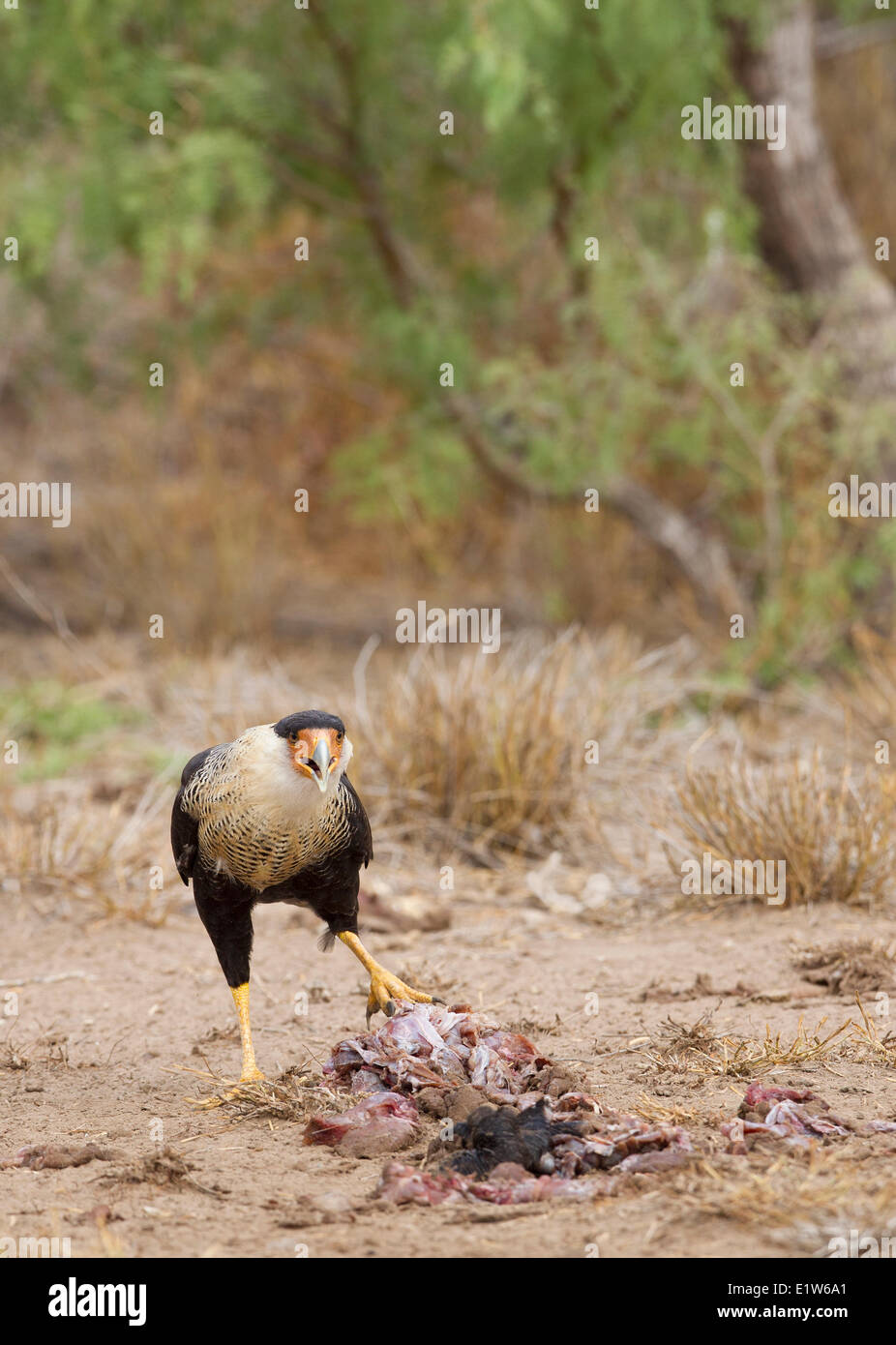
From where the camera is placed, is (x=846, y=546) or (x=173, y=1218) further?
(x=846, y=546)

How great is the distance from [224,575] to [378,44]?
10.0 feet

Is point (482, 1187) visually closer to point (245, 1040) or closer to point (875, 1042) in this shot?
point (245, 1040)

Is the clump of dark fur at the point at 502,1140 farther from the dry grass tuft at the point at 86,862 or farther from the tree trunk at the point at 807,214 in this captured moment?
the tree trunk at the point at 807,214

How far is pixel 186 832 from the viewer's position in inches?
143

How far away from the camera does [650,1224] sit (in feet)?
8.82

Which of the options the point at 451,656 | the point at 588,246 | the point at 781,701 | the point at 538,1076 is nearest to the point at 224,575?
the point at 451,656

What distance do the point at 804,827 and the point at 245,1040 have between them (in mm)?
1953

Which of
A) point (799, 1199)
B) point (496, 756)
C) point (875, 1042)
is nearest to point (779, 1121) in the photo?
point (799, 1199)

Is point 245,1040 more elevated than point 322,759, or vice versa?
point 322,759

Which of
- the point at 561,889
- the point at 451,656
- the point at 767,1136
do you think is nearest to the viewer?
the point at 767,1136

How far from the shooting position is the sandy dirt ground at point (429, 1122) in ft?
8.88

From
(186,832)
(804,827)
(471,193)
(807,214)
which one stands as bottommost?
(804,827)

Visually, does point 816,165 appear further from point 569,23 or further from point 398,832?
point 398,832

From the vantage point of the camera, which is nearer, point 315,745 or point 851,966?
point 315,745
